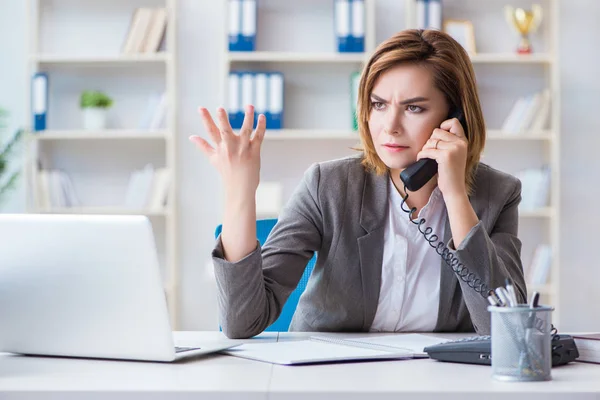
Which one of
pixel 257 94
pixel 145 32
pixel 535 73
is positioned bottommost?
pixel 257 94

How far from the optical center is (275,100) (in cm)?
411

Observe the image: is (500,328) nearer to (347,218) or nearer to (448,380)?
(448,380)

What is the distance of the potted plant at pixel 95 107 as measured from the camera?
13.8ft

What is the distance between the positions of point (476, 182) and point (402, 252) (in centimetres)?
24

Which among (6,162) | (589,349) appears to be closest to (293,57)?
(6,162)

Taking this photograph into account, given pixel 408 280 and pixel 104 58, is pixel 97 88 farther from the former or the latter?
pixel 408 280

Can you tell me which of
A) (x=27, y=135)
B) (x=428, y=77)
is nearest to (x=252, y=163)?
(x=428, y=77)

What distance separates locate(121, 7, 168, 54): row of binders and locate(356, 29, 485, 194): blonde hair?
257cm

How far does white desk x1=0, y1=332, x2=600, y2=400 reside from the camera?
3.19 feet

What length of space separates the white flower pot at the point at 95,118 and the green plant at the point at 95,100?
0.08ft

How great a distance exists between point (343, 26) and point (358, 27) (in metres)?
0.07

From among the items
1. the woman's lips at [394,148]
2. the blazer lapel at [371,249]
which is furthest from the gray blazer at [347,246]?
the woman's lips at [394,148]

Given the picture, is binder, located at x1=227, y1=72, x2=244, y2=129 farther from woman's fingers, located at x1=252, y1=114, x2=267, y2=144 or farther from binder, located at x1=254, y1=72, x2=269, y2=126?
woman's fingers, located at x1=252, y1=114, x2=267, y2=144

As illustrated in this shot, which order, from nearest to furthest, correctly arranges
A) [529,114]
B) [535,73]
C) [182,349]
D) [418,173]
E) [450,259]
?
1. [182,349]
2. [450,259]
3. [418,173]
4. [529,114]
5. [535,73]
